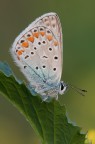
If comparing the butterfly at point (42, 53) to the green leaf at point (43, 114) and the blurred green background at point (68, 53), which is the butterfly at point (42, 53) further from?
the blurred green background at point (68, 53)

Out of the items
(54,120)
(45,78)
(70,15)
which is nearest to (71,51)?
(70,15)

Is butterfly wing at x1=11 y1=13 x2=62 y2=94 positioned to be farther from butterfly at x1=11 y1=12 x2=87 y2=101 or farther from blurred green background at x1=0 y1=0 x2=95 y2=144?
blurred green background at x1=0 y1=0 x2=95 y2=144

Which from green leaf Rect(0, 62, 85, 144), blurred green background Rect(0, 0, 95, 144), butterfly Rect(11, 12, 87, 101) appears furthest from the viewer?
blurred green background Rect(0, 0, 95, 144)

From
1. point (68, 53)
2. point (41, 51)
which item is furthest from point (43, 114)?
point (68, 53)

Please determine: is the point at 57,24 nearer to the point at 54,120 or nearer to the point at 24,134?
the point at 54,120

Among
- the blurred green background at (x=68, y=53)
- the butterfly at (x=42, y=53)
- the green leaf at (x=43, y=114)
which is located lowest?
the blurred green background at (x=68, y=53)

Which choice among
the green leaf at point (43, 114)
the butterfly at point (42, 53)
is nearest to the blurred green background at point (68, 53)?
the butterfly at point (42, 53)

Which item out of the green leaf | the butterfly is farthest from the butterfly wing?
the green leaf
